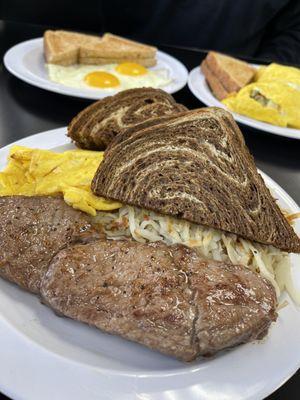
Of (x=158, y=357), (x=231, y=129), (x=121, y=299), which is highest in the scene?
(x=231, y=129)

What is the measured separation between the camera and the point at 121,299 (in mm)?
1365

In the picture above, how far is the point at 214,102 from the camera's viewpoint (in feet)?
10.7

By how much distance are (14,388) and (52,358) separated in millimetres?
141

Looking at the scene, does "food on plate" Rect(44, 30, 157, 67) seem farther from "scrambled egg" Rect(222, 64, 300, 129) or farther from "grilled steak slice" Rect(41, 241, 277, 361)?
"grilled steak slice" Rect(41, 241, 277, 361)

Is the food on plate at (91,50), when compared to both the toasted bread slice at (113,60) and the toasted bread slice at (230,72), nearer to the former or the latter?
the toasted bread slice at (113,60)

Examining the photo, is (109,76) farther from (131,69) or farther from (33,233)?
(33,233)

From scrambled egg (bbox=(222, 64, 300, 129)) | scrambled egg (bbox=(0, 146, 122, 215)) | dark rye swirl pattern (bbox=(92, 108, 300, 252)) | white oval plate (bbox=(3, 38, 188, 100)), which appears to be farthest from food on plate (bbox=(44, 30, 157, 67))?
dark rye swirl pattern (bbox=(92, 108, 300, 252))

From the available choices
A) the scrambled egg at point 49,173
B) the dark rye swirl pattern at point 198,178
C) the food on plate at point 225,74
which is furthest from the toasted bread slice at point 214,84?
the scrambled egg at point 49,173

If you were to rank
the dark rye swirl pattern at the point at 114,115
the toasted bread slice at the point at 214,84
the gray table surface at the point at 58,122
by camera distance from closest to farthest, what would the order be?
the dark rye swirl pattern at the point at 114,115, the gray table surface at the point at 58,122, the toasted bread slice at the point at 214,84

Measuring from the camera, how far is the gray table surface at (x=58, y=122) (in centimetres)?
279

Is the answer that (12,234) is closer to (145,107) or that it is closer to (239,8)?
(145,107)

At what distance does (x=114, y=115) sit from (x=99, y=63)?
1.78 metres

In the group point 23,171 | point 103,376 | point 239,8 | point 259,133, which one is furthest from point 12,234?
point 239,8

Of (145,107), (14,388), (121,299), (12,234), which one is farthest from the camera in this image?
(145,107)
